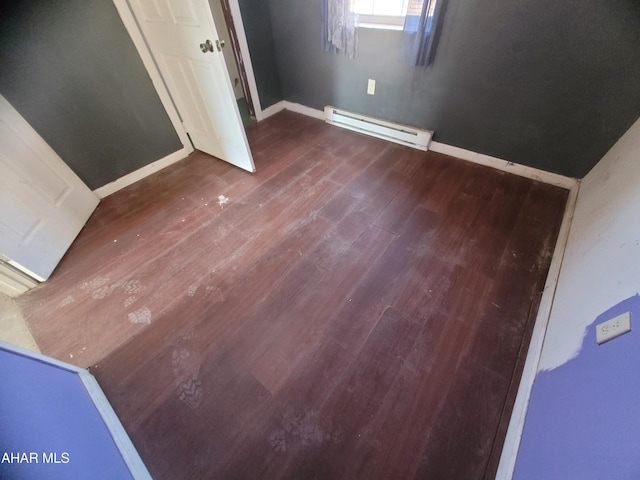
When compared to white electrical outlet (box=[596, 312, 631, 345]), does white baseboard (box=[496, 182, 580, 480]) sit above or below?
below

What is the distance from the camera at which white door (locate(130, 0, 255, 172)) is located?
1.56 meters

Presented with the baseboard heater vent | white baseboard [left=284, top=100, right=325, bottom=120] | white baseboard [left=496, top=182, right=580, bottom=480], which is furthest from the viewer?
white baseboard [left=284, top=100, right=325, bottom=120]

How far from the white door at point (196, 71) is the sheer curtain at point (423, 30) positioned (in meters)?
1.33

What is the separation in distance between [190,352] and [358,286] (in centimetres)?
88

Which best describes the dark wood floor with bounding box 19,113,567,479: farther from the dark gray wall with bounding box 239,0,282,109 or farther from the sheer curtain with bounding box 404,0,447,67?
the dark gray wall with bounding box 239,0,282,109

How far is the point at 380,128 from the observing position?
246cm

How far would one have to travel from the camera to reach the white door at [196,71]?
1560mm

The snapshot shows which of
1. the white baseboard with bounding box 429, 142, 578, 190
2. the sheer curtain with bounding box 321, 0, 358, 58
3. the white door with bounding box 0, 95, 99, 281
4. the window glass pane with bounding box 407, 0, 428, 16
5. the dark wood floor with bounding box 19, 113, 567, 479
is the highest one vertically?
the window glass pane with bounding box 407, 0, 428, 16

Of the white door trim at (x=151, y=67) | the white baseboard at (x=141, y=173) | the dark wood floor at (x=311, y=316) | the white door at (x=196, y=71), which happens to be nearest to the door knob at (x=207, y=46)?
the white door at (x=196, y=71)

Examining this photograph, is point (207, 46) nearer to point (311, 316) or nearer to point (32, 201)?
point (32, 201)

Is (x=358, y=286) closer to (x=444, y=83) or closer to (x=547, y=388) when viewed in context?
(x=547, y=388)

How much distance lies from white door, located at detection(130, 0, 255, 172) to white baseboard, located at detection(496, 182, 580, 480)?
210cm

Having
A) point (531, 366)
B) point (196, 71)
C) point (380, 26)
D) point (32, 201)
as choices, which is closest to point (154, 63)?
point (196, 71)

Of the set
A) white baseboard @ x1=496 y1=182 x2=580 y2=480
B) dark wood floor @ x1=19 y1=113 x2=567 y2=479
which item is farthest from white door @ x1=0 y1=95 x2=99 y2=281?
white baseboard @ x1=496 y1=182 x2=580 y2=480
